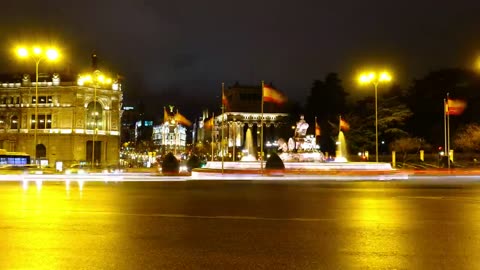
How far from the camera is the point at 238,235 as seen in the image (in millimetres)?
11734

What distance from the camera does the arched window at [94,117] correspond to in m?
99.3

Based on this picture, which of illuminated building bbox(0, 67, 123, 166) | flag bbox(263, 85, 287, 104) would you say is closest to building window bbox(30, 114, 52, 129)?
illuminated building bbox(0, 67, 123, 166)

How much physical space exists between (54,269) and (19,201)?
1217 centimetres

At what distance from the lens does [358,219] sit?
1443 centimetres

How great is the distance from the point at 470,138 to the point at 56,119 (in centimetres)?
6716

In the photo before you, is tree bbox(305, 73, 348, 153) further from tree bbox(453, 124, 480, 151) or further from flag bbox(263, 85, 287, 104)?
flag bbox(263, 85, 287, 104)

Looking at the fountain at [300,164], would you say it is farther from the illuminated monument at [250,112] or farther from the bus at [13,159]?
the illuminated monument at [250,112]

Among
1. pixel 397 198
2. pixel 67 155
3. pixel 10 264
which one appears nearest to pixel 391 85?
pixel 67 155

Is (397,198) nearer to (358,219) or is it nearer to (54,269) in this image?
(358,219)

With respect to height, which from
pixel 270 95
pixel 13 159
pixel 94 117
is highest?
pixel 94 117

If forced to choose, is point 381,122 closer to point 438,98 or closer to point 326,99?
point 438,98

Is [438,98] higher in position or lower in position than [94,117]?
higher

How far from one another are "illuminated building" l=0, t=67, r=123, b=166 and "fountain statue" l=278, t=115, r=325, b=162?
54715mm

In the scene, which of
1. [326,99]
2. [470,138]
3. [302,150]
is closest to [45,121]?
[326,99]
